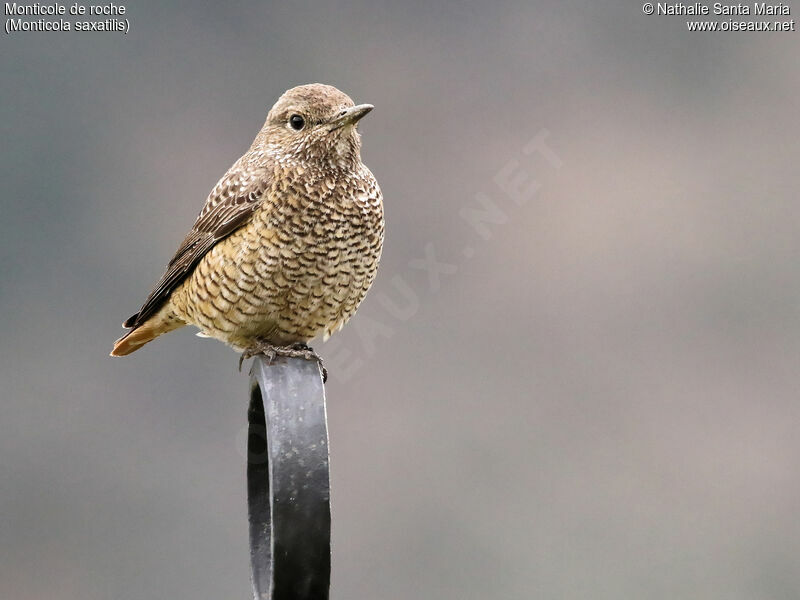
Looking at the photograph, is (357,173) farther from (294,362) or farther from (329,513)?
(329,513)

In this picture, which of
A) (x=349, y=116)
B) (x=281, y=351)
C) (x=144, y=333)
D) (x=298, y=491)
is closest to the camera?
(x=298, y=491)

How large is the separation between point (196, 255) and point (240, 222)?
20 cm

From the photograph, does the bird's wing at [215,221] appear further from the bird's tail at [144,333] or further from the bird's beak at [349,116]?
the bird's beak at [349,116]

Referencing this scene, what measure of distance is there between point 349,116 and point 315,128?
123 mm

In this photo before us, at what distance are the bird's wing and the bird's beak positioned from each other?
0.69ft

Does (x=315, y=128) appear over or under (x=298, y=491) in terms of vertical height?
over

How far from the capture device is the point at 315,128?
224 cm

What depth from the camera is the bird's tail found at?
8.61 feet

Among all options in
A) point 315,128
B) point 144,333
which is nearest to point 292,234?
point 315,128

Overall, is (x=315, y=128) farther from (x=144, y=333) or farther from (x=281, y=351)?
(x=144, y=333)

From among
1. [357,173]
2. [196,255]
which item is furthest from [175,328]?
[357,173]

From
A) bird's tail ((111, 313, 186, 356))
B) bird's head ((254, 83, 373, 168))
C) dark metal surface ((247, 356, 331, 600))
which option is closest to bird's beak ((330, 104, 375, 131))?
bird's head ((254, 83, 373, 168))

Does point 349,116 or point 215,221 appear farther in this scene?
point 215,221

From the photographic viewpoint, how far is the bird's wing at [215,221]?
2.29m
